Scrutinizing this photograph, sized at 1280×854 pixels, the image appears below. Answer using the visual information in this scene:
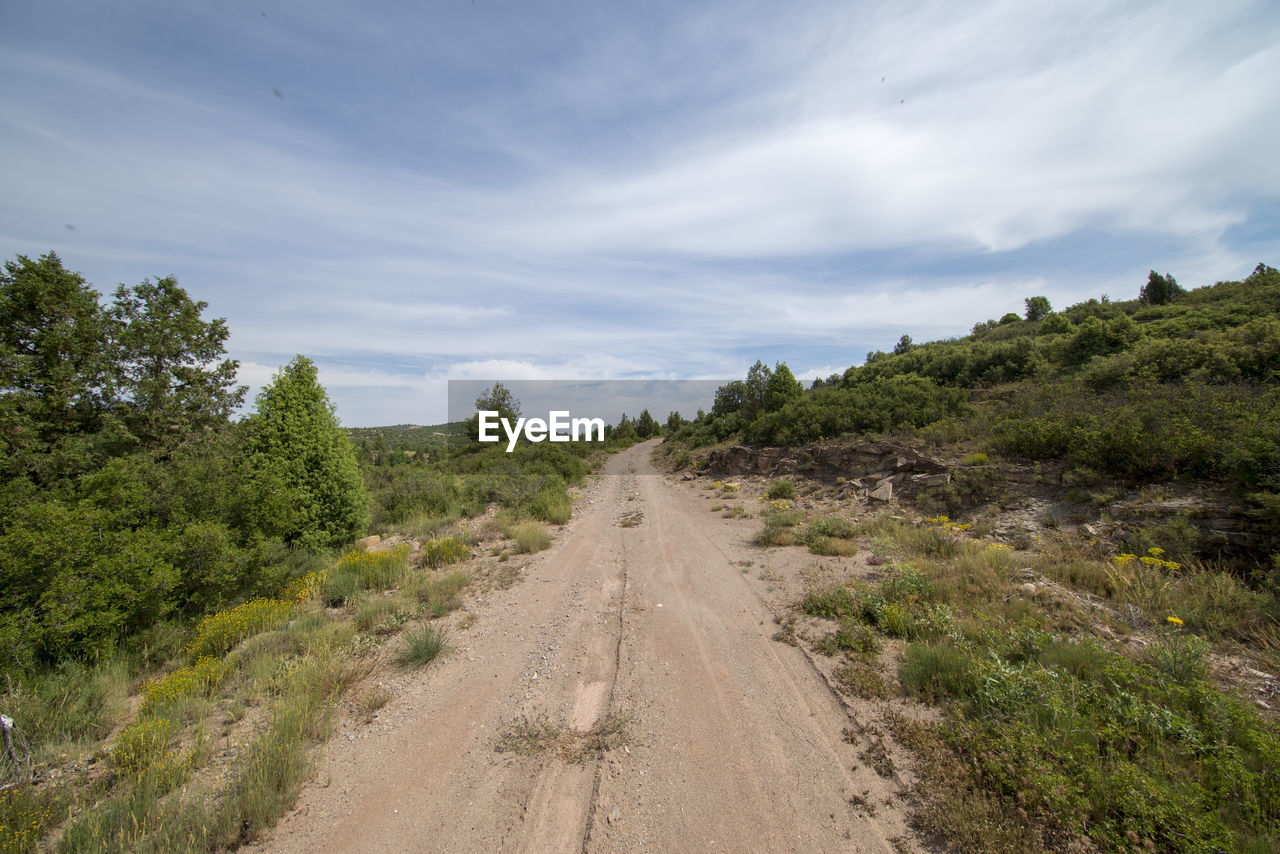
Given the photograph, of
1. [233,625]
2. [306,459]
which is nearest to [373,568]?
[233,625]

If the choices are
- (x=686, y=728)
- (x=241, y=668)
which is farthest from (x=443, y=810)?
(x=241, y=668)

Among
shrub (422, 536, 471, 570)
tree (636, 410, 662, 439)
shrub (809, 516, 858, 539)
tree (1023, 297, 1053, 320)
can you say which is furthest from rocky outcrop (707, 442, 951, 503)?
tree (636, 410, 662, 439)

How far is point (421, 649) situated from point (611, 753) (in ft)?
9.77

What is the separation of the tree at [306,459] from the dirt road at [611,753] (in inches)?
169

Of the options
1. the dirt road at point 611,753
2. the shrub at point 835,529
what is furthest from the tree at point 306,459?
the shrub at point 835,529

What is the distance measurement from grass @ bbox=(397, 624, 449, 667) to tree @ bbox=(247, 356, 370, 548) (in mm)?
3787

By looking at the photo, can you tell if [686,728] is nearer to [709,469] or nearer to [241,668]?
[241,668]

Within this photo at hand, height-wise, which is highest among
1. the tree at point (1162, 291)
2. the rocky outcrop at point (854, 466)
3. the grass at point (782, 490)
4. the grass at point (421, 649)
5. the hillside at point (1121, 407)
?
the tree at point (1162, 291)

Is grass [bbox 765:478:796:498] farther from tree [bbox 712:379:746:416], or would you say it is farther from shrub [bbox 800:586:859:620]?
tree [bbox 712:379:746:416]

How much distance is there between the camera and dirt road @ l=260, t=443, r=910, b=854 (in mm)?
3131

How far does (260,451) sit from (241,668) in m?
4.55

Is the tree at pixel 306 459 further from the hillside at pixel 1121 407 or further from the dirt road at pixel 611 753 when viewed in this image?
the hillside at pixel 1121 407

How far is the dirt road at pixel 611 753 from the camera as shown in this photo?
3.13m

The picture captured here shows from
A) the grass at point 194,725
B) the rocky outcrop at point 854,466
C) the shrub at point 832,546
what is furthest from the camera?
the rocky outcrop at point 854,466
